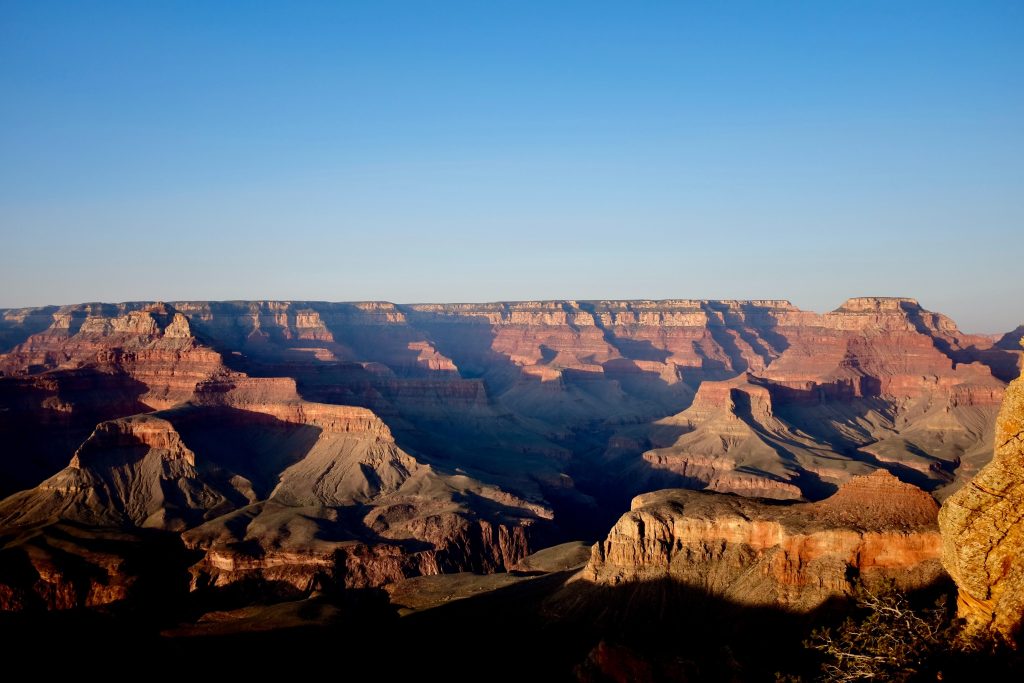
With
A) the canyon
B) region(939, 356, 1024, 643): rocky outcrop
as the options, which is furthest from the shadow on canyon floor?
region(939, 356, 1024, 643): rocky outcrop

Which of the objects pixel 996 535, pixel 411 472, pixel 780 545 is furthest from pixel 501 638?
pixel 411 472

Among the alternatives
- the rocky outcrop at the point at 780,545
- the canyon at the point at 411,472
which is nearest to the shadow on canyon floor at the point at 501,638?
the rocky outcrop at the point at 780,545

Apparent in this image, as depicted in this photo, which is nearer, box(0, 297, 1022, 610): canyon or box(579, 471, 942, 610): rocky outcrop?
box(579, 471, 942, 610): rocky outcrop

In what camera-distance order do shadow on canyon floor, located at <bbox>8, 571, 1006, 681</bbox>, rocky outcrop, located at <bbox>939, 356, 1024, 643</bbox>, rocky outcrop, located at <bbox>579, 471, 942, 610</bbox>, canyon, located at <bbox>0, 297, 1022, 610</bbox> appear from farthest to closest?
1. canyon, located at <bbox>0, 297, 1022, 610</bbox>
2. rocky outcrop, located at <bbox>579, 471, 942, 610</bbox>
3. shadow on canyon floor, located at <bbox>8, 571, 1006, 681</bbox>
4. rocky outcrop, located at <bbox>939, 356, 1024, 643</bbox>

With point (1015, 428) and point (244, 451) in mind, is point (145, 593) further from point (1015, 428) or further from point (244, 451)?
point (1015, 428)

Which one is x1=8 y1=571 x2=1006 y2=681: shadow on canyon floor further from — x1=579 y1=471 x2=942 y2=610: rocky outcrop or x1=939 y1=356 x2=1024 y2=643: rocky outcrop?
x1=939 y1=356 x2=1024 y2=643: rocky outcrop

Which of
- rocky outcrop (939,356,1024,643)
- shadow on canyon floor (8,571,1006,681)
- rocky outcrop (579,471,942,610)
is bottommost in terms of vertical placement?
shadow on canyon floor (8,571,1006,681)

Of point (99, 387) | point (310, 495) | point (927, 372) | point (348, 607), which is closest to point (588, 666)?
point (348, 607)
